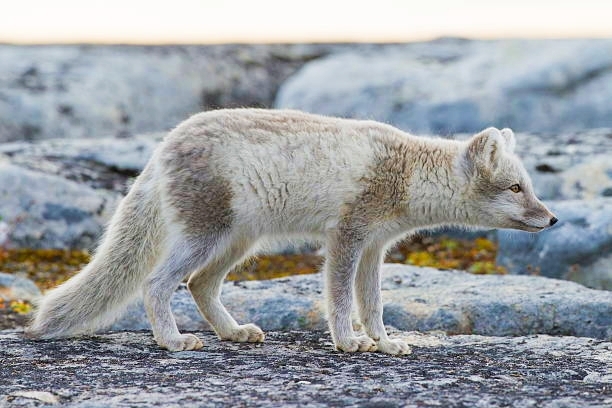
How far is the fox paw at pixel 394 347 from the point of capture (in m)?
6.38

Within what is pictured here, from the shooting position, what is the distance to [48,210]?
38.2 feet

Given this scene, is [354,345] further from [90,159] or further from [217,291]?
[90,159]

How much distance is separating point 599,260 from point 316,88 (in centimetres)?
871

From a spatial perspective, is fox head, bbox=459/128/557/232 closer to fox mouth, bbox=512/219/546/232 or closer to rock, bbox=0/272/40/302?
fox mouth, bbox=512/219/546/232

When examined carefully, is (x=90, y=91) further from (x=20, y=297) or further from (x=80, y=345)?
(x=80, y=345)

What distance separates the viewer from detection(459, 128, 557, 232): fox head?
6664 mm

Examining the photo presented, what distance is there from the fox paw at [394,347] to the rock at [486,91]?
29.1ft

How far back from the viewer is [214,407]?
4738 millimetres

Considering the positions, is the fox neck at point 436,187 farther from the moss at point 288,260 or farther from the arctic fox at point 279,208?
the moss at point 288,260

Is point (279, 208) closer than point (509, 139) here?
Yes

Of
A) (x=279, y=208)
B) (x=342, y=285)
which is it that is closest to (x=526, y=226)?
(x=342, y=285)

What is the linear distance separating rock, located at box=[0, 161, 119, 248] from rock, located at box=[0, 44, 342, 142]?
4347mm

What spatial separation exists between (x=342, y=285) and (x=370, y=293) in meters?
0.39

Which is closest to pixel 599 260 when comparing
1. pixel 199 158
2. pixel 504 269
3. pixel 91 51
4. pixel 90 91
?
pixel 504 269
